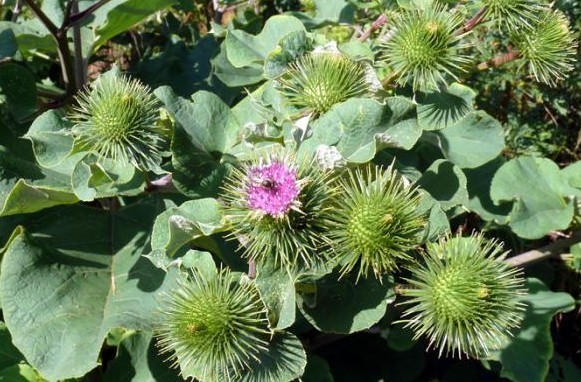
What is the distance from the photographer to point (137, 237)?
2.17 metres

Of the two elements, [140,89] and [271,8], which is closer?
[140,89]

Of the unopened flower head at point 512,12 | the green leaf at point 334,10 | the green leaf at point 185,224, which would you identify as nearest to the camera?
the green leaf at point 185,224

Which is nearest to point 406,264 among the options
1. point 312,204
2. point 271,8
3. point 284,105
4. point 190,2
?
point 312,204

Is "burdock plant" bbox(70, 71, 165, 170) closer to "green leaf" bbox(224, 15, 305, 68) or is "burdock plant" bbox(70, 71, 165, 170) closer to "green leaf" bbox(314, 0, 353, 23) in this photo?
"green leaf" bbox(224, 15, 305, 68)

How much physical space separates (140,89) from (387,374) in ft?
4.19

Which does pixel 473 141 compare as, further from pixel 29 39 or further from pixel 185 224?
pixel 29 39

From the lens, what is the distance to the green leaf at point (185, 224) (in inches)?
62.4

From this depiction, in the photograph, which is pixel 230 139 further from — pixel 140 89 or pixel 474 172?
pixel 474 172

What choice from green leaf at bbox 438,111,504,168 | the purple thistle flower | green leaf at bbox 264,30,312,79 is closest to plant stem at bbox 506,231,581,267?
green leaf at bbox 438,111,504,168

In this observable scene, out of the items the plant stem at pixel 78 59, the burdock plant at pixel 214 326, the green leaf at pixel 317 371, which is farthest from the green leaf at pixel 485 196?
the plant stem at pixel 78 59

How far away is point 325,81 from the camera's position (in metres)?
1.79

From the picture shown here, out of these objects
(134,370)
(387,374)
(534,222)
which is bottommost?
(387,374)

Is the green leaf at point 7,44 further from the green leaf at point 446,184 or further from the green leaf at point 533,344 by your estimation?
the green leaf at point 533,344

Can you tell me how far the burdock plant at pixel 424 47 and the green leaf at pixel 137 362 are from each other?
1.02 metres
